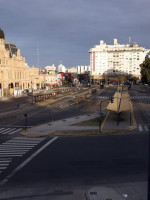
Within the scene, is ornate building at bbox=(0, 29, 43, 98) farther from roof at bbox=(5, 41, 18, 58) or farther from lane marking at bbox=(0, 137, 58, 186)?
lane marking at bbox=(0, 137, 58, 186)

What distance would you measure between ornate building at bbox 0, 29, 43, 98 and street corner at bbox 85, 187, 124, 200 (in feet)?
242

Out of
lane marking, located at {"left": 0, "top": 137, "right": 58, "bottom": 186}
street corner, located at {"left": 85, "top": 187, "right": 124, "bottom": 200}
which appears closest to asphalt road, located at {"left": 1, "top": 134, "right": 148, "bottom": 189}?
lane marking, located at {"left": 0, "top": 137, "right": 58, "bottom": 186}

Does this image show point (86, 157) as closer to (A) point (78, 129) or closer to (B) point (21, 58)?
(A) point (78, 129)

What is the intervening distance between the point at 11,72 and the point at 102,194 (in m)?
90.7

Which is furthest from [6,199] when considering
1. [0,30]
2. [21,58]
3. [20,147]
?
[21,58]

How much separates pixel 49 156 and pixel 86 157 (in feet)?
11.4

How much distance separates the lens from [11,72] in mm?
98062

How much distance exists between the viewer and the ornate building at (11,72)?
90.1 meters

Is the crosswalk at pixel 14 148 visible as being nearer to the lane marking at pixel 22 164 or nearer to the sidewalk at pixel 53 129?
the lane marking at pixel 22 164

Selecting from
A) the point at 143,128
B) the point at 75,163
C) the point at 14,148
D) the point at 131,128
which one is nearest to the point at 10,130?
the point at 14,148

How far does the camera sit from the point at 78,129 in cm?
3225

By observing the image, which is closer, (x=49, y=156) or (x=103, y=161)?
(x=103, y=161)

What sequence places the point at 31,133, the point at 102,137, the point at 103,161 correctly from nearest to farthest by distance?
the point at 103,161
the point at 102,137
the point at 31,133

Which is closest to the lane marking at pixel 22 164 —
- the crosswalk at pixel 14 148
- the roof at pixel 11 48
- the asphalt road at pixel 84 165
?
the asphalt road at pixel 84 165
